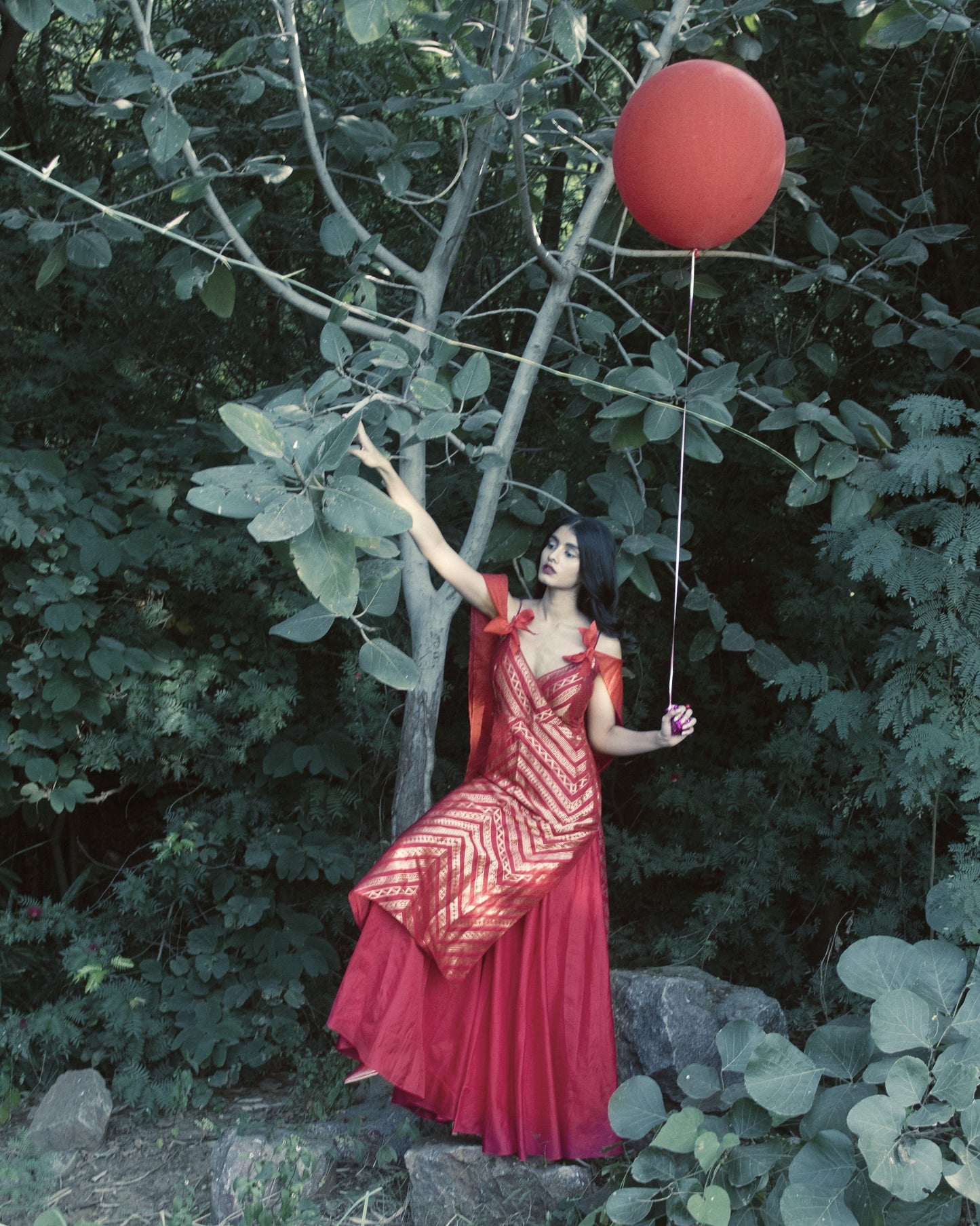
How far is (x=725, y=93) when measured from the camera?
1.83 meters

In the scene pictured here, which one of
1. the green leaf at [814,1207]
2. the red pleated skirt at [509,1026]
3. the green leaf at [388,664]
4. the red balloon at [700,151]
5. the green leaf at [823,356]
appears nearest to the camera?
the green leaf at [814,1207]

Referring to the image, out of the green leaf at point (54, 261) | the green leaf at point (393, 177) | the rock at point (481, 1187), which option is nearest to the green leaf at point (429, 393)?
the green leaf at point (393, 177)

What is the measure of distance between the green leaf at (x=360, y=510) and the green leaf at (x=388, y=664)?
1.02ft

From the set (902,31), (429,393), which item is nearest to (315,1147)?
(429,393)

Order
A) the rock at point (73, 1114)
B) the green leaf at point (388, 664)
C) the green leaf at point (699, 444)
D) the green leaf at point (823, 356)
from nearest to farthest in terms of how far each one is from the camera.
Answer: the green leaf at point (388, 664), the green leaf at point (699, 444), the rock at point (73, 1114), the green leaf at point (823, 356)

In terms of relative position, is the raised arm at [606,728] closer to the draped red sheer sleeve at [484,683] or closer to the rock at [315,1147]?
the draped red sheer sleeve at [484,683]

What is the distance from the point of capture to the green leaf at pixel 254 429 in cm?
142

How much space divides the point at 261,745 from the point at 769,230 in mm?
1957

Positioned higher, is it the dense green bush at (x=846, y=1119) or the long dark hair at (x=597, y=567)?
the long dark hair at (x=597, y=567)

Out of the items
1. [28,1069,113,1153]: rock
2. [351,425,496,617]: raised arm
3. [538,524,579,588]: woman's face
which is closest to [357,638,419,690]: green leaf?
[351,425,496,617]: raised arm

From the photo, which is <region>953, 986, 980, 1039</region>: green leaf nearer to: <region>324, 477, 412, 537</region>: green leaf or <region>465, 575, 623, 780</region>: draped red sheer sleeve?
<region>465, 575, 623, 780</region>: draped red sheer sleeve

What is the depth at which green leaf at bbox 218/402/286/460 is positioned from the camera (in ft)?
4.65

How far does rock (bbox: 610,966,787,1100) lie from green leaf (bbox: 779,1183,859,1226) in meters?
0.64

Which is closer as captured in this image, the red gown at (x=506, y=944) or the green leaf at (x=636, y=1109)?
the green leaf at (x=636, y=1109)
